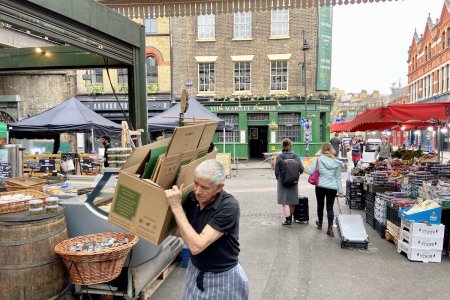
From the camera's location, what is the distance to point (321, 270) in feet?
18.1

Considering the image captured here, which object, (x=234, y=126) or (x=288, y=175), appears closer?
(x=288, y=175)

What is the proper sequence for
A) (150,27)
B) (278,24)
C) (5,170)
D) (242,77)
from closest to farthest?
(5,170)
(150,27)
(278,24)
(242,77)

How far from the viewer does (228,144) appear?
2427cm

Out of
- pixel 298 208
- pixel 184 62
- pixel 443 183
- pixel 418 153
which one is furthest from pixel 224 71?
pixel 443 183

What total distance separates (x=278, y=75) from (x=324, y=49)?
342 cm

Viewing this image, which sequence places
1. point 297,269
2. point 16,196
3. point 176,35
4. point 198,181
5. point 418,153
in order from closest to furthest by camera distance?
1. point 198,181
2. point 16,196
3. point 297,269
4. point 418,153
5. point 176,35

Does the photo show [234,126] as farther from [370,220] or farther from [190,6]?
[190,6]

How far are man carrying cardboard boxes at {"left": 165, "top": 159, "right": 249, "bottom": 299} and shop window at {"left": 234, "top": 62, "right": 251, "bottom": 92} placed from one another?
21815 mm

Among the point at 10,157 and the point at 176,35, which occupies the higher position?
the point at 176,35

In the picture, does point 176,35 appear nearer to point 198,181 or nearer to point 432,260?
point 432,260

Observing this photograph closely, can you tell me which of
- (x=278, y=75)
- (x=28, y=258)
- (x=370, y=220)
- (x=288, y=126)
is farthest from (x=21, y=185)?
(x=278, y=75)

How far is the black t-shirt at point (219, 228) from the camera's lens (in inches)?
101

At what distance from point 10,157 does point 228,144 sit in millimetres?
18734

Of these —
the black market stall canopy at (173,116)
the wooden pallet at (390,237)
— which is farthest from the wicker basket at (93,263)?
the black market stall canopy at (173,116)
